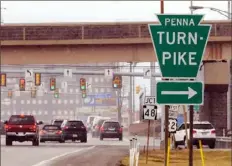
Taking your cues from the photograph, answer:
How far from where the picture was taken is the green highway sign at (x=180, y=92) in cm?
1098

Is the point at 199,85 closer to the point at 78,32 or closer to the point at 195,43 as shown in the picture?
the point at 195,43

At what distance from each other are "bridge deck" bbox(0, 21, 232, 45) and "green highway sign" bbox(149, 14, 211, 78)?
3937 centimetres

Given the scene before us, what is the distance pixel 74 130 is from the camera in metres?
54.1

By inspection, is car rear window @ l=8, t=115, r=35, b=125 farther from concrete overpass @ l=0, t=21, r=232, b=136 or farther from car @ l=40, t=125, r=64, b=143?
concrete overpass @ l=0, t=21, r=232, b=136

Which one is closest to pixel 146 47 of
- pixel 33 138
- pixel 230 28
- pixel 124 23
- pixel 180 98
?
pixel 124 23

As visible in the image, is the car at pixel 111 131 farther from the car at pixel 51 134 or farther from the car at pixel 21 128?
the car at pixel 21 128

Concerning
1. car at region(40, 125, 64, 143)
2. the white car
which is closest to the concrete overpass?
car at region(40, 125, 64, 143)

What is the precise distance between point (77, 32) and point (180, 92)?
39923mm

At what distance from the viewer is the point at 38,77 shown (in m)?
65.6

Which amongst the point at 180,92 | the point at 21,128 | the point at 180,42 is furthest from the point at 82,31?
the point at 180,42

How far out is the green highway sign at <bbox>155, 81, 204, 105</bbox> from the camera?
10984 mm

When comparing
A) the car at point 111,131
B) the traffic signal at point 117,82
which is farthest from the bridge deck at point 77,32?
the traffic signal at point 117,82

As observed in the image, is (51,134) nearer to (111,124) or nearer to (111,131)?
(111,124)

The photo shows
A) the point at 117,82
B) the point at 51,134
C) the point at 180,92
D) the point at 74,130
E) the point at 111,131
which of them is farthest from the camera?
the point at 117,82
